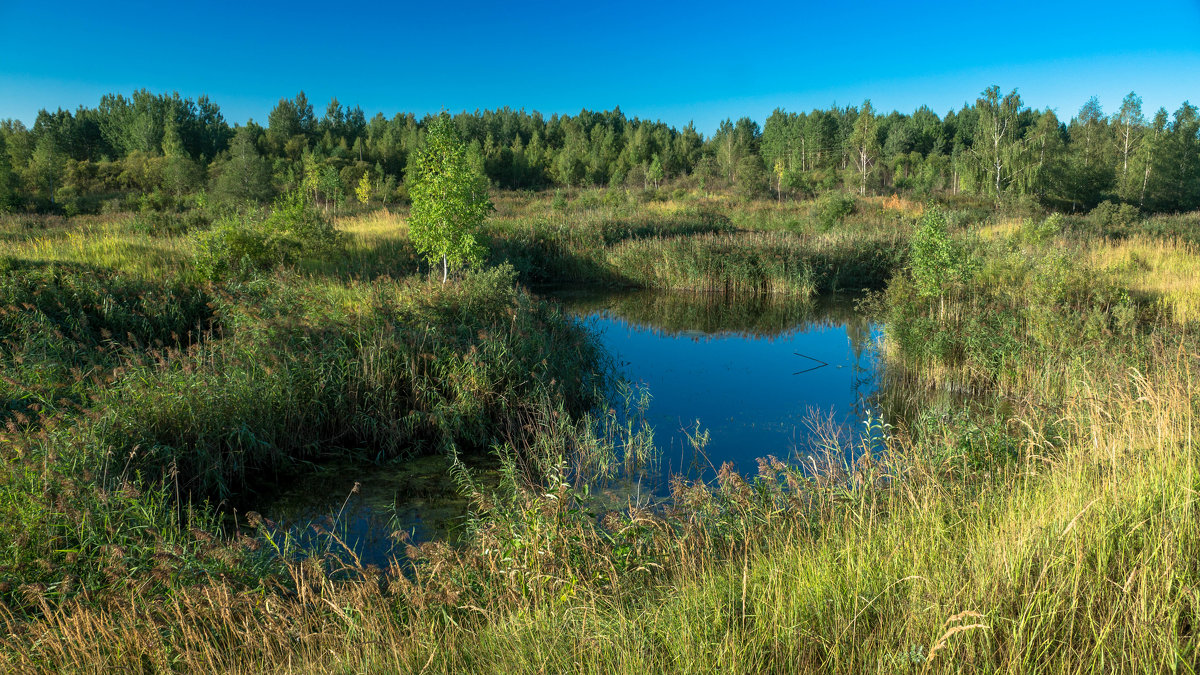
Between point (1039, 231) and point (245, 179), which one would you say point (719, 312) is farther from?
point (245, 179)

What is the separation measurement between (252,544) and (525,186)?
6124cm

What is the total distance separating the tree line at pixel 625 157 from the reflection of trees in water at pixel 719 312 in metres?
9.50

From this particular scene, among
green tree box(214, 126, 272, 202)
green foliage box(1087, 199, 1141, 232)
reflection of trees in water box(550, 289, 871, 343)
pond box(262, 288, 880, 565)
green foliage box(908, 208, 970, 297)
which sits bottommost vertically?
pond box(262, 288, 880, 565)

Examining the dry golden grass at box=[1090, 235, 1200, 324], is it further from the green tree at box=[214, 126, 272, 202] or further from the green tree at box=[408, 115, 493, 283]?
the green tree at box=[214, 126, 272, 202]

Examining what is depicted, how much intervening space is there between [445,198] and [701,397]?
6.02 metres

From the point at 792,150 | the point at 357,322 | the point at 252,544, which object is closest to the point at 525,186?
the point at 792,150

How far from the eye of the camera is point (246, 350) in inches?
284

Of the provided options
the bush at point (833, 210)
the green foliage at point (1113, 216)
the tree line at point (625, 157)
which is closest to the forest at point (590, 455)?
the bush at point (833, 210)

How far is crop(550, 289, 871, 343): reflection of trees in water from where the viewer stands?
13.8 metres

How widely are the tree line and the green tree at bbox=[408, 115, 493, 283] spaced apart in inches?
416

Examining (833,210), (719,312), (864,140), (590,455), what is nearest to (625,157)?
(864,140)

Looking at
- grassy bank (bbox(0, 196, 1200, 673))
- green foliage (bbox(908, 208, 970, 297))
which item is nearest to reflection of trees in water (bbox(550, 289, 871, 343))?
green foliage (bbox(908, 208, 970, 297))

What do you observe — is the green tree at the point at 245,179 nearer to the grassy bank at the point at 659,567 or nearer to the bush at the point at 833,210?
the bush at the point at 833,210

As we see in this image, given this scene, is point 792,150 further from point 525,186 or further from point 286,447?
point 286,447
